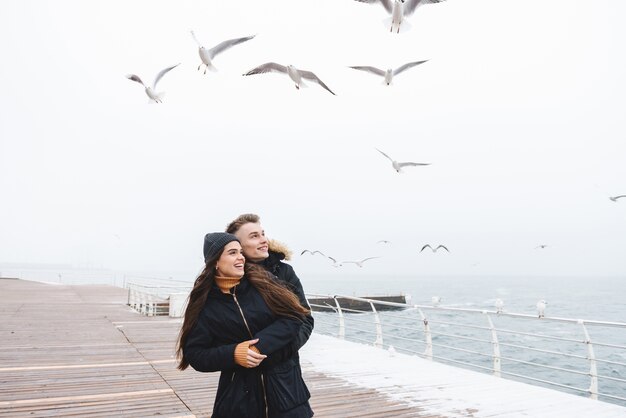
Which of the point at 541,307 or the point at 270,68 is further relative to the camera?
the point at 270,68

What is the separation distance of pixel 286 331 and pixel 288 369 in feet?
0.75

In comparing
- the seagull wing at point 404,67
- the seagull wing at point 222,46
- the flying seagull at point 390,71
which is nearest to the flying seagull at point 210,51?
the seagull wing at point 222,46

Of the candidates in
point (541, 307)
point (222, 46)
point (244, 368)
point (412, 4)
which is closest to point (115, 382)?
point (244, 368)

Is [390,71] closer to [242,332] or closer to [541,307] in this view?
[541,307]

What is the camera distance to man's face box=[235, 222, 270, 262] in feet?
8.93

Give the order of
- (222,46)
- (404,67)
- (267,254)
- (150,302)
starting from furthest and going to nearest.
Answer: (150,302)
(404,67)
(222,46)
(267,254)

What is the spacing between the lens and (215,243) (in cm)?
249

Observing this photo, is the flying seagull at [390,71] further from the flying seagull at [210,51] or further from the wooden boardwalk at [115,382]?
the wooden boardwalk at [115,382]

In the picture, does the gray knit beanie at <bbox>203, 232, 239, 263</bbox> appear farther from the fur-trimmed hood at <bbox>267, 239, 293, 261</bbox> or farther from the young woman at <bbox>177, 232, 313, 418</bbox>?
the fur-trimmed hood at <bbox>267, 239, 293, 261</bbox>

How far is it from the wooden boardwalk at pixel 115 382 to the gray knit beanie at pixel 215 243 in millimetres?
3086

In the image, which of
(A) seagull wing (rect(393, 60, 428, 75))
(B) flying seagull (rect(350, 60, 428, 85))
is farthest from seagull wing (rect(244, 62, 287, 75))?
(A) seagull wing (rect(393, 60, 428, 75))

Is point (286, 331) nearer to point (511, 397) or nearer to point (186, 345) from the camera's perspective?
point (186, 345)

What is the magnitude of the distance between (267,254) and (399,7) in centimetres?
757

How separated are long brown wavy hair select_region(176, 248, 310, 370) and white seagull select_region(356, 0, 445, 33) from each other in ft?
24.5
